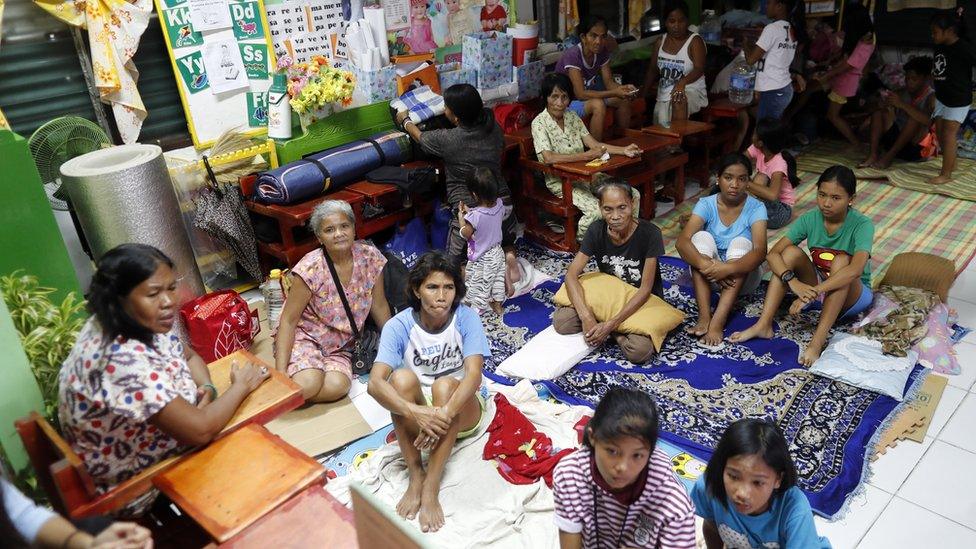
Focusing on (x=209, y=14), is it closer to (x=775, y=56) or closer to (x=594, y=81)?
(x=594, y=81)

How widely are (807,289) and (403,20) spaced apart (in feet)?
11.3

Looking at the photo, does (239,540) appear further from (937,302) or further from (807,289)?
(937,302)

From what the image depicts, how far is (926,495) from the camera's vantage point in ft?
9.50

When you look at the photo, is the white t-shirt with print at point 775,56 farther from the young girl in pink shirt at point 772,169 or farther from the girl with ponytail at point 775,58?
the young girl in pink shirt at point 772,169

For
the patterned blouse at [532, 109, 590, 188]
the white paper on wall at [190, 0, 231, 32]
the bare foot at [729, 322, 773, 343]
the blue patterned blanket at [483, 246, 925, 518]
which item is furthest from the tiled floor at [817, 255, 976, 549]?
the white paper on wall at [190, 0, 231, 32]

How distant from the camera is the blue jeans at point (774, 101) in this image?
20.8 feet

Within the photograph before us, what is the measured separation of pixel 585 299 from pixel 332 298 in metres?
1.39

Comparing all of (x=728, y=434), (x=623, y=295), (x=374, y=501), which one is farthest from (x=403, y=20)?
(x=374, y=501)

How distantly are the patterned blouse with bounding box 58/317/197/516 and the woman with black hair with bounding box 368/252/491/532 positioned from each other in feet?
2.86

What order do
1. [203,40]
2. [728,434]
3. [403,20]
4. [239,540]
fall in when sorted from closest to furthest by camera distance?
1. [239,540]
2. [728,434]
3. [203,40]
4. [403,20]

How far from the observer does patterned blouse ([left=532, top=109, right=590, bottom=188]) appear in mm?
5223

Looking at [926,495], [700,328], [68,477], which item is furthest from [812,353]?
[68,477]

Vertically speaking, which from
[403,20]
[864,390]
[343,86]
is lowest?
[864,390]

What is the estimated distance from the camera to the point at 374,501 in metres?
1.44
